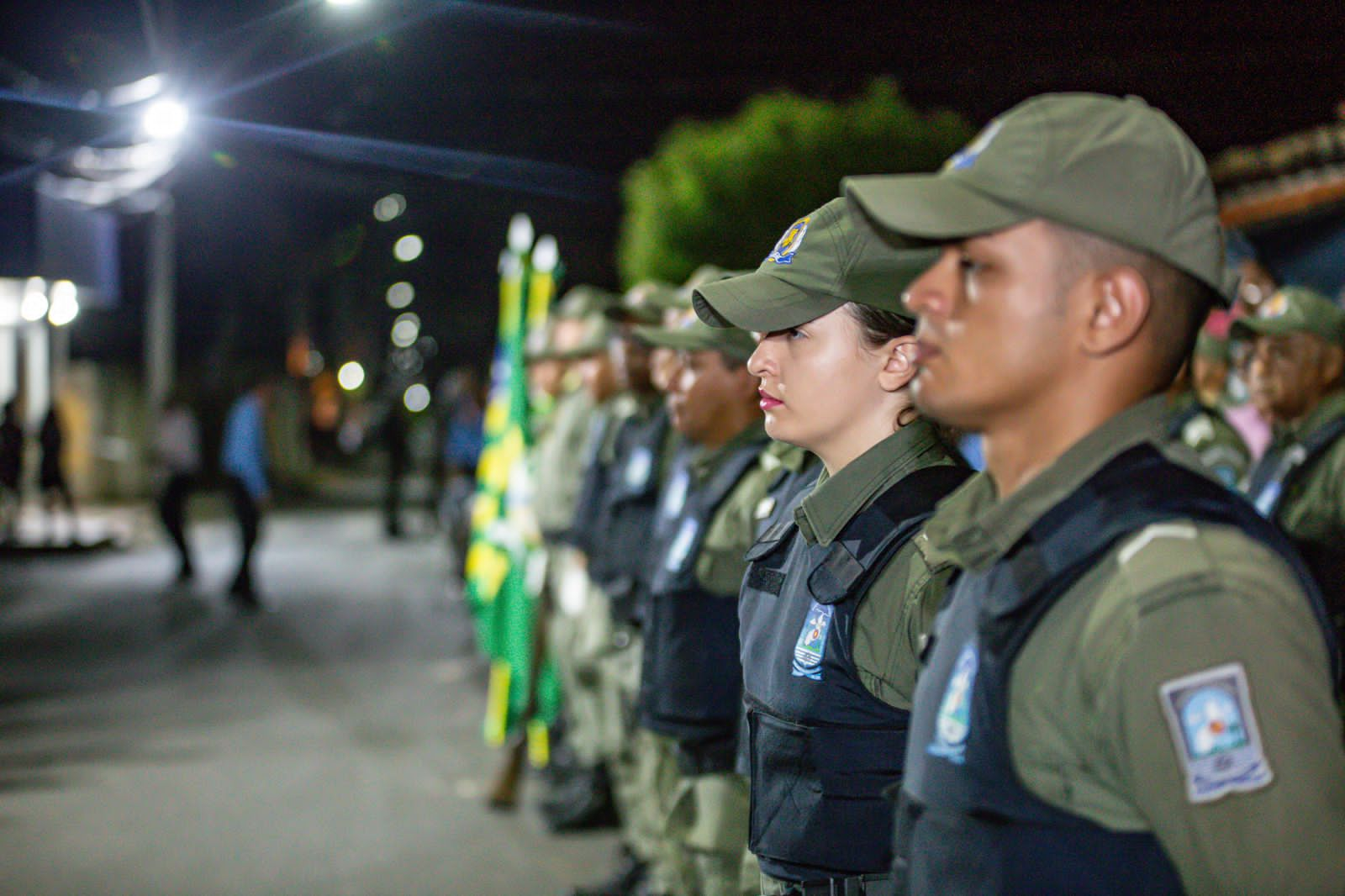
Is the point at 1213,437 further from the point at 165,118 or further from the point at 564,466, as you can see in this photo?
the point at 165,118

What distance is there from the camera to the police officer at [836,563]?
7.12 feet

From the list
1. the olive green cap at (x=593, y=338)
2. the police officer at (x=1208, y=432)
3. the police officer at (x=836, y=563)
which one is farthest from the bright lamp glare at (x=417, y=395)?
the police officer at (x=836, y=563)

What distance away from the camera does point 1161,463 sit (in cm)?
150

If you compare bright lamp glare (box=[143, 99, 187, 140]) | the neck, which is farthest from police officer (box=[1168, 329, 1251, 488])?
bright lamp glare (box=[143, 99, 187, 140])

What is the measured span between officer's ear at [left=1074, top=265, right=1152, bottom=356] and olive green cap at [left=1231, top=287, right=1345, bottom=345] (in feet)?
12.8

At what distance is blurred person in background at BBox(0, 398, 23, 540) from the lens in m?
15.9

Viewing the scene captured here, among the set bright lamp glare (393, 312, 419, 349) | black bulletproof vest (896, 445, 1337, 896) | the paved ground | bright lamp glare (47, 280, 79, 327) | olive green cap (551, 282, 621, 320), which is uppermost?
bright lamp glare (393, 312, 419, 349)

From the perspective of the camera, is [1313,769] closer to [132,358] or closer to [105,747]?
[105,747]

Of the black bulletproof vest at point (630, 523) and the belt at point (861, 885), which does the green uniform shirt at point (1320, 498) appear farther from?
the belt at point (861, 885)

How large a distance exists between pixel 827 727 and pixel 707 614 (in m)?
1.29

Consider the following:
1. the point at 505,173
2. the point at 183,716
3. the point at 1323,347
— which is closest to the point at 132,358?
the point at 505,173

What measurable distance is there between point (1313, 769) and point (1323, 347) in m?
4.21

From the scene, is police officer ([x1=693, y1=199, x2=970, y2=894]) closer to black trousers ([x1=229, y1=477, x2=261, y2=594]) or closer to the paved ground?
the paved ground

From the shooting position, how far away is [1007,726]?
1.46m
